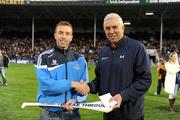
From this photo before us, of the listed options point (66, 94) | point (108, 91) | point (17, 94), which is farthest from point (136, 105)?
point (17, 94)

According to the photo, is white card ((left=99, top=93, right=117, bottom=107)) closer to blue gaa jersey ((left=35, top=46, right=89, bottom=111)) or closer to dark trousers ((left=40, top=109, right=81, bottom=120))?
blue gaa jersey ((left=35, top=46, right=89, bottom=111))

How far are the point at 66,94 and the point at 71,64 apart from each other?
1.21 feet

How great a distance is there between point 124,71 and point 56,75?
881 millimetres

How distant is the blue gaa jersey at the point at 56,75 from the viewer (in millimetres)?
5539

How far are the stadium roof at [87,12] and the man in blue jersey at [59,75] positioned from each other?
43508 millimetres

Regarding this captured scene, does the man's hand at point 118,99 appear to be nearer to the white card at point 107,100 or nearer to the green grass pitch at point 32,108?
the white card at point 107,100

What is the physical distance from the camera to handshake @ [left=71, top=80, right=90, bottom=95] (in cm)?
555

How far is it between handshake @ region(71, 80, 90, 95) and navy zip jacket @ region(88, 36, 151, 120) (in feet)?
0.96

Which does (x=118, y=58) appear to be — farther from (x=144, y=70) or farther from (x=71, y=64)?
(x=71, y=64)

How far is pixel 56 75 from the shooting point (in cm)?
564

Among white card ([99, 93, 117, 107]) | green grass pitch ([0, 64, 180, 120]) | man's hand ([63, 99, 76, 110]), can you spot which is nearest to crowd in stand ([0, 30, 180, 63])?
green grass pitch ([0, 64, 180, 120])

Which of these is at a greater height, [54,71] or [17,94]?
[54,71]

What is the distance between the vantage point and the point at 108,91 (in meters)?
5.38

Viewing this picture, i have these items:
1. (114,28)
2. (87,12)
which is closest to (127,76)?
(114,28)
